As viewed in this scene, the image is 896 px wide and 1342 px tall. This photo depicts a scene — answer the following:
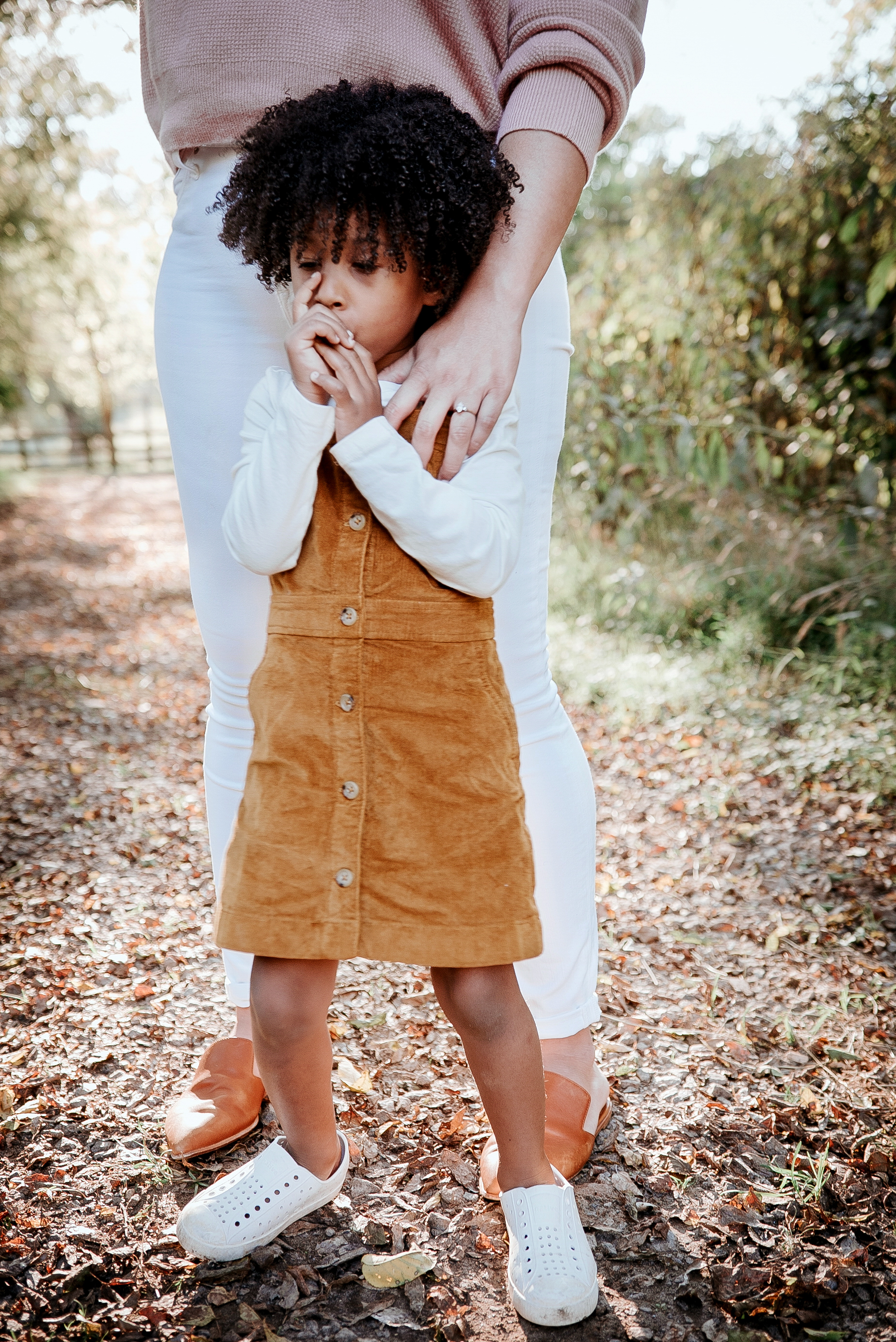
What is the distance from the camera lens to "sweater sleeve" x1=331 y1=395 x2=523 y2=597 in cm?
114

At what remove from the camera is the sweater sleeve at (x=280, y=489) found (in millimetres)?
1153

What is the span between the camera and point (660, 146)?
17.1ft

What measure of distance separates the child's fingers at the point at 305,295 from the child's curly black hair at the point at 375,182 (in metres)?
0.04


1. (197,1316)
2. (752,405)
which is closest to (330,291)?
(197,1316)

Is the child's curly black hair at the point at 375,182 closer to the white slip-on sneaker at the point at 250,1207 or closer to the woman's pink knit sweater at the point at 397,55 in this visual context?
the woman's pink knit sweater at the point at 397,55

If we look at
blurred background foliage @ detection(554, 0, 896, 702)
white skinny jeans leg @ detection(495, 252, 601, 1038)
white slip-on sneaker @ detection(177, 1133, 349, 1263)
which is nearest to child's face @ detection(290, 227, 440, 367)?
white skinny jeans leg @ detection(495, 252, 601, 1038)

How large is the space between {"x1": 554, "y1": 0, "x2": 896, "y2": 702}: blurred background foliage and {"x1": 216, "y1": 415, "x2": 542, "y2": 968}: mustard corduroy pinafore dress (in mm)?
2799

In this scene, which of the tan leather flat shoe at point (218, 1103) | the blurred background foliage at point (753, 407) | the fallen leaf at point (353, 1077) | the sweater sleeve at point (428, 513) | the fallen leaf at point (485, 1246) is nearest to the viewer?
the sweater sleeve at point (428, 513)

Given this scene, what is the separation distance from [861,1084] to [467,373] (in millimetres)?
1539

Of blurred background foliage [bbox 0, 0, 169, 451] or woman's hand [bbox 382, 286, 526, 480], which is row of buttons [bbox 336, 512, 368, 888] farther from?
blurred background foliage [bbox 0, 0, 169, 451]

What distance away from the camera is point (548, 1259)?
1251 millimetres

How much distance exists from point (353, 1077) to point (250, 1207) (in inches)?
17.8

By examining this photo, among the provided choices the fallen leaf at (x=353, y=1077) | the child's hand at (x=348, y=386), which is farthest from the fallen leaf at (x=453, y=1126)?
the child's hand at (x=348, y=386)

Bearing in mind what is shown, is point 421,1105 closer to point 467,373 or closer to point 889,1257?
point 889,1257
